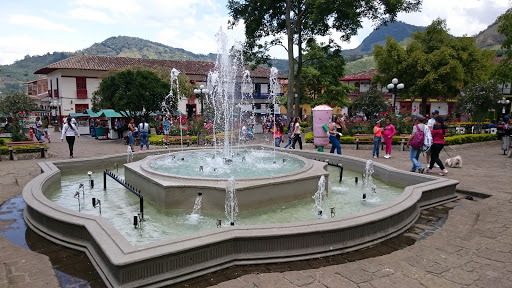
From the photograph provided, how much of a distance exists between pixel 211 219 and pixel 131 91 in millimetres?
16076

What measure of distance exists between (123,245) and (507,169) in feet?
36.3

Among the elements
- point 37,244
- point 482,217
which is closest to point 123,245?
point 37,244

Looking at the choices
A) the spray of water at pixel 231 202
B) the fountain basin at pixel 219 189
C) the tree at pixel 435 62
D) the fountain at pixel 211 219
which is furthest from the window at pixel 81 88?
the spray of water at pixel 231 202

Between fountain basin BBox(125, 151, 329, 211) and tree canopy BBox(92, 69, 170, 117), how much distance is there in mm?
13976

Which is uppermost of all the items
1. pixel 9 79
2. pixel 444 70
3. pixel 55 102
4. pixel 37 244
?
pixel 9 79

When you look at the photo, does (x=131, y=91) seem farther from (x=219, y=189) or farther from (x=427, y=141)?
(x=427, y=141)

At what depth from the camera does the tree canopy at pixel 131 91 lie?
19719 millimetres

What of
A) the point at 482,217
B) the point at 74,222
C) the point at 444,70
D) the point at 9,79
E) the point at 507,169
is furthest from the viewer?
the point at 9,79

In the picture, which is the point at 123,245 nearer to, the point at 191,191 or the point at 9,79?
the point at 191,191

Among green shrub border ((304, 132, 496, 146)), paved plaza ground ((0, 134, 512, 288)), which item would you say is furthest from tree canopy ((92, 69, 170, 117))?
paved plaza ground ((0, 134, 512, 288))

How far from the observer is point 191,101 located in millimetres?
39719

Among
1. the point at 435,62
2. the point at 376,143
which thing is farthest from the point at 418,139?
the point at 435,62

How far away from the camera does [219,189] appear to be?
19.1 ft

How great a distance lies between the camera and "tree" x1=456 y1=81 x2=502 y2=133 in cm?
2177
